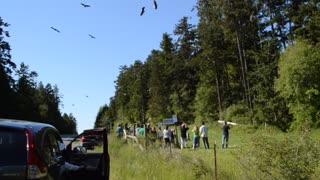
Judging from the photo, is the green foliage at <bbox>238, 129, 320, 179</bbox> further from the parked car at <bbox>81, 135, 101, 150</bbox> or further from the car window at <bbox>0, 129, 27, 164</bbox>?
the car window at <bbox>0, 129, 27, 164</bbox>

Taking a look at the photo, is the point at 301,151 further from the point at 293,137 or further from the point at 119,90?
the point at 119,90

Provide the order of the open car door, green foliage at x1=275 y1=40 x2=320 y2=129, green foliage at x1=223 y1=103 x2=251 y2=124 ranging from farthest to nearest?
green foliage at x1=223 y1=103 x2=251 y2=124, green foliage at x1=275 y1=40 x2=320 y2=129, the open car door

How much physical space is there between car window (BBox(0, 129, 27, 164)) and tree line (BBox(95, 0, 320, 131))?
31.2 m

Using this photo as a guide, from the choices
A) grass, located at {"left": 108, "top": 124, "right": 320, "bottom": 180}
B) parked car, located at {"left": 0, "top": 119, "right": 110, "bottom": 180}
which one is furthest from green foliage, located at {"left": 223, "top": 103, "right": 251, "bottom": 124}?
parked car, located at {"left": 0, "top": 119, "right": 110, "bottom": 180}

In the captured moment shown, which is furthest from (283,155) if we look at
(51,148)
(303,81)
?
(303,81)

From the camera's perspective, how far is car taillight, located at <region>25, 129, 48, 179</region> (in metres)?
6.66

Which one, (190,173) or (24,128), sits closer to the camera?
(24,128)

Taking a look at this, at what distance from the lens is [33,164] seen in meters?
6.72

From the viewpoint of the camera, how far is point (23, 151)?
22.2 feet

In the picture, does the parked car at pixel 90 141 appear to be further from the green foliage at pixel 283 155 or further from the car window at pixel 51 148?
the green foliage at pixel 283 155

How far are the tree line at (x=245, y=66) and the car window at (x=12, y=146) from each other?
3125 centimetres

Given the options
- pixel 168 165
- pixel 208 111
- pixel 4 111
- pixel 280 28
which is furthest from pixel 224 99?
pixel 168 165

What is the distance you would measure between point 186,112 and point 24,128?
87.3m

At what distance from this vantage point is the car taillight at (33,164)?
21.9 feet
